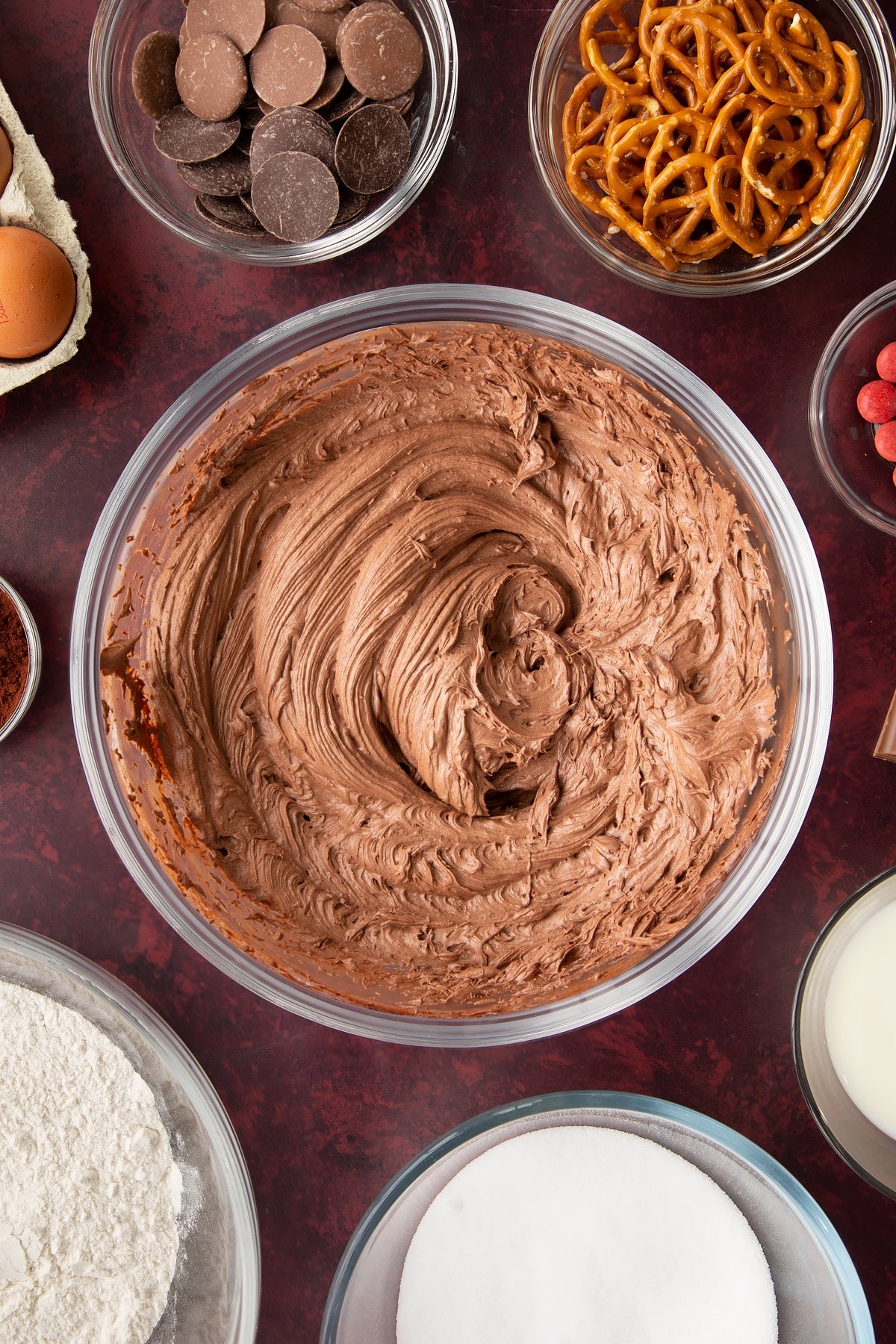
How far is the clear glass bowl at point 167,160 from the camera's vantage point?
1.53 meters

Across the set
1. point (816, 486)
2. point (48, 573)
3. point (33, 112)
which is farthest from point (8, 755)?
point (816, 486)

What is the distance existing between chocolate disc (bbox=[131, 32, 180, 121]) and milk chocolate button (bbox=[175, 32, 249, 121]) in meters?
0.03

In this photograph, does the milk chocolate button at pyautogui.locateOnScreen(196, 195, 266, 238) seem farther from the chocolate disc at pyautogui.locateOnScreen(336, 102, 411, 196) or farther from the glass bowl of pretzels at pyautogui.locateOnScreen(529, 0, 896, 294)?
the glass bowl of pretzels at pyautogui.locateOnScreen(529, 0, 896, 294)

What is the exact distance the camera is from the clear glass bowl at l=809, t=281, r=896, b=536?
159 cm

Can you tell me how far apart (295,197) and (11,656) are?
0.93 meters

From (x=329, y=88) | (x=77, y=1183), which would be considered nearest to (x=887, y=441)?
(x=329, y=88)

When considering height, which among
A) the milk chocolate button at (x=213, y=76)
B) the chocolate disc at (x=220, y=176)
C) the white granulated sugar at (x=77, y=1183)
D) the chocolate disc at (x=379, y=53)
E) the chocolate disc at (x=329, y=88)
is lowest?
the white granulated sugar at (x=77, y=1183)

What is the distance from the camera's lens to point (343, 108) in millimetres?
1527

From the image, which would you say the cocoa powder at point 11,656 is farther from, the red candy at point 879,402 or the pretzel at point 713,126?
the red candy at point 879,402

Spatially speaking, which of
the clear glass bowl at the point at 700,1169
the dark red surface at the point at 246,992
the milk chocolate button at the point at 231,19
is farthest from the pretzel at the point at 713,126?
the clear glass bowl at the point at 700,1169

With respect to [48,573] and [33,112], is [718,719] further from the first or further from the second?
[33,112]

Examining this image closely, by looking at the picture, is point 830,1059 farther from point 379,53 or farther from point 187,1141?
point 379,53

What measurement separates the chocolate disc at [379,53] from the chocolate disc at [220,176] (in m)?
0.24

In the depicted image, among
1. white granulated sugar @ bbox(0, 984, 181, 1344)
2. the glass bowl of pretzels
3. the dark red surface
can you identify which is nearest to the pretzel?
the glass bowl of pretzels
